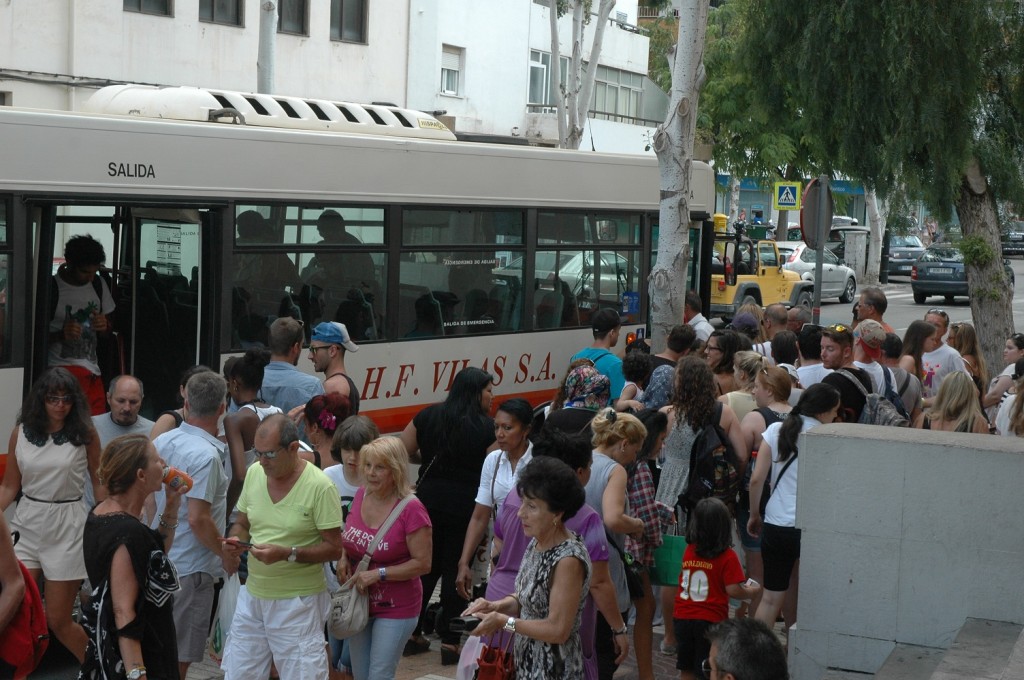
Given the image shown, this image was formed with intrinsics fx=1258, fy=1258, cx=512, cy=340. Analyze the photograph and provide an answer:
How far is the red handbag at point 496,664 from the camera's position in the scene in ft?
15.1

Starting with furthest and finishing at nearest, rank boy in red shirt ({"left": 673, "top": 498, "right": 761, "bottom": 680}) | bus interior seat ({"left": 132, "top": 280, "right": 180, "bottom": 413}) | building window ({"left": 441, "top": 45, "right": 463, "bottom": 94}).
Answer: building window ({"left": 441, "top": 45, "right": 463, "bottom": 94})
bus interior seat ({"left": 132, "top": 280, "right": 180, "bottom": 413})
boy in red shirt ({"left": 673, "top": 498, "right": 761, "bottom": 680})

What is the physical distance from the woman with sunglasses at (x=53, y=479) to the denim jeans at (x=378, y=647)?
5.36 ft

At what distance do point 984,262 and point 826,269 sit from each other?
20399 mm

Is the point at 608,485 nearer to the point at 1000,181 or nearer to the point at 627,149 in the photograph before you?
the point at 1000,181

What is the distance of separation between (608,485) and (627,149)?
3700 cm

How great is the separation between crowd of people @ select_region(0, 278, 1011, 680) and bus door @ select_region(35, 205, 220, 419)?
1.78 meters

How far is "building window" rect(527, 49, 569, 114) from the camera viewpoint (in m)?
36.3

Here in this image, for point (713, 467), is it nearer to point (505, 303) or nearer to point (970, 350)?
point (970, 350)

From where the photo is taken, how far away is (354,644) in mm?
5484

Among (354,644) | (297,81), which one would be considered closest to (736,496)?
(354,644)

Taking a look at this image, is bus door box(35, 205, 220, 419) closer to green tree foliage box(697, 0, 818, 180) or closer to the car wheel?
green tree foliage box(697, 0, 818, 180)

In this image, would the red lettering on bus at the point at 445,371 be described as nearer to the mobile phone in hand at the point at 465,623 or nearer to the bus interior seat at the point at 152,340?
the bus interior seat at the point at 152,340

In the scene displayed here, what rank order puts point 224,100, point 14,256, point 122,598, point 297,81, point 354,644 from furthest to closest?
point 297,81 → point 224,100 → point 14,256 → point 354,644 → point 122,598

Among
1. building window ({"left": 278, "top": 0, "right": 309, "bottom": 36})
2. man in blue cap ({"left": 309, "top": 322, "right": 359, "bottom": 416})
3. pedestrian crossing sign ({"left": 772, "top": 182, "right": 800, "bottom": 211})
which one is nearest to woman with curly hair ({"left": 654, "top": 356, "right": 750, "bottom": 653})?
man in blue cap ({"left": 309, "top": 322, "right": 359, "bottom": 416})
